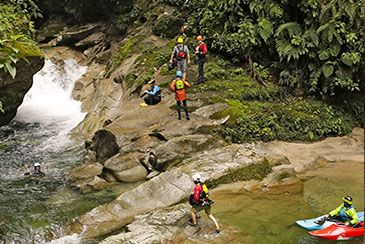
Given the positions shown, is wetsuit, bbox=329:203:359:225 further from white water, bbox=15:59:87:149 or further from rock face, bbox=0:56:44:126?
white water, bbox=15:59:87:149

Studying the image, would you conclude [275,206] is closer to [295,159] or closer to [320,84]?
[295,159]

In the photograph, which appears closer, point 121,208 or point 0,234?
point 0,234

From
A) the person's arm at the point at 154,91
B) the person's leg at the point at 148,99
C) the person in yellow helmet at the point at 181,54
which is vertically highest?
the person in yellow helmet at the point at 181,54

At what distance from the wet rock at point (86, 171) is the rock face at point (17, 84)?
11.0 ft

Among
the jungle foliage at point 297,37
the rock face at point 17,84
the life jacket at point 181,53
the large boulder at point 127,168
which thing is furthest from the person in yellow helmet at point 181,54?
the rock face at point 17,84

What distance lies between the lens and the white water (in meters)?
17.8

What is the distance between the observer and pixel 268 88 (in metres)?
14.7

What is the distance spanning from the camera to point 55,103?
21.6m

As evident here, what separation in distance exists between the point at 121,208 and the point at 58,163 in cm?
573

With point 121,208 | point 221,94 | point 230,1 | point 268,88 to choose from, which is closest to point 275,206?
point 121,208

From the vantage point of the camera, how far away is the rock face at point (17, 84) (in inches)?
442

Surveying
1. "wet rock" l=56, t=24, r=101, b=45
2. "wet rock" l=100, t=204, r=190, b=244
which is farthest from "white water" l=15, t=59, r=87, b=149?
"wet rock" l=100, t=204, r=190, b=244

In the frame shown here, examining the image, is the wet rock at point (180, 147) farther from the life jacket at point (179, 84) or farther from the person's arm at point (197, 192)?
the person's arm at point (197, 192)

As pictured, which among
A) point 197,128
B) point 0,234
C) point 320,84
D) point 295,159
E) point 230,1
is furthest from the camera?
point 230,1
